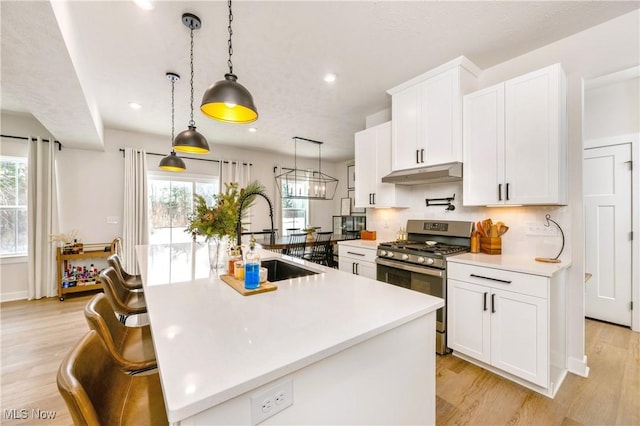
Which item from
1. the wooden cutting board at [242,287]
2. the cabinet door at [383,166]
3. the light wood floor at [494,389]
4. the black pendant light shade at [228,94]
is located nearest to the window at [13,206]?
the light wood floor at [494,389]

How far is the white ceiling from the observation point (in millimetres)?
1903

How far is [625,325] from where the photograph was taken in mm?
3053

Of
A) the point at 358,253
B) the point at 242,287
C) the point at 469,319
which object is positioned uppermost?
the point at 242,287

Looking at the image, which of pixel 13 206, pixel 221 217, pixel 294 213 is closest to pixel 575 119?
pixel 221 217

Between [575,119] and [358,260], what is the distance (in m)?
2.46

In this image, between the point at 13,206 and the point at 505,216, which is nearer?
the point at 505,216

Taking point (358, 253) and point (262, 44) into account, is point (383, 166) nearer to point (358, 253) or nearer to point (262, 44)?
point (358, 253)

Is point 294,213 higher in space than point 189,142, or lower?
lower

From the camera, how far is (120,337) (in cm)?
156

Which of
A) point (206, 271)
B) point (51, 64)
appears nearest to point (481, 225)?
point (206, 271)

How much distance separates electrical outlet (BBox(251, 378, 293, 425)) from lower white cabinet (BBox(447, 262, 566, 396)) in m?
1.98

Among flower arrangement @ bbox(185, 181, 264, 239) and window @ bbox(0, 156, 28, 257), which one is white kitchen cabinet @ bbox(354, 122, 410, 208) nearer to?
→ flower arrangement @ bbox(185, 181, 264, 239)

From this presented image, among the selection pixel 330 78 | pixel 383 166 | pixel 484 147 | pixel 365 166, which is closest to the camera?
pixel 484 147

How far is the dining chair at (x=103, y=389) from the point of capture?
693 mm
